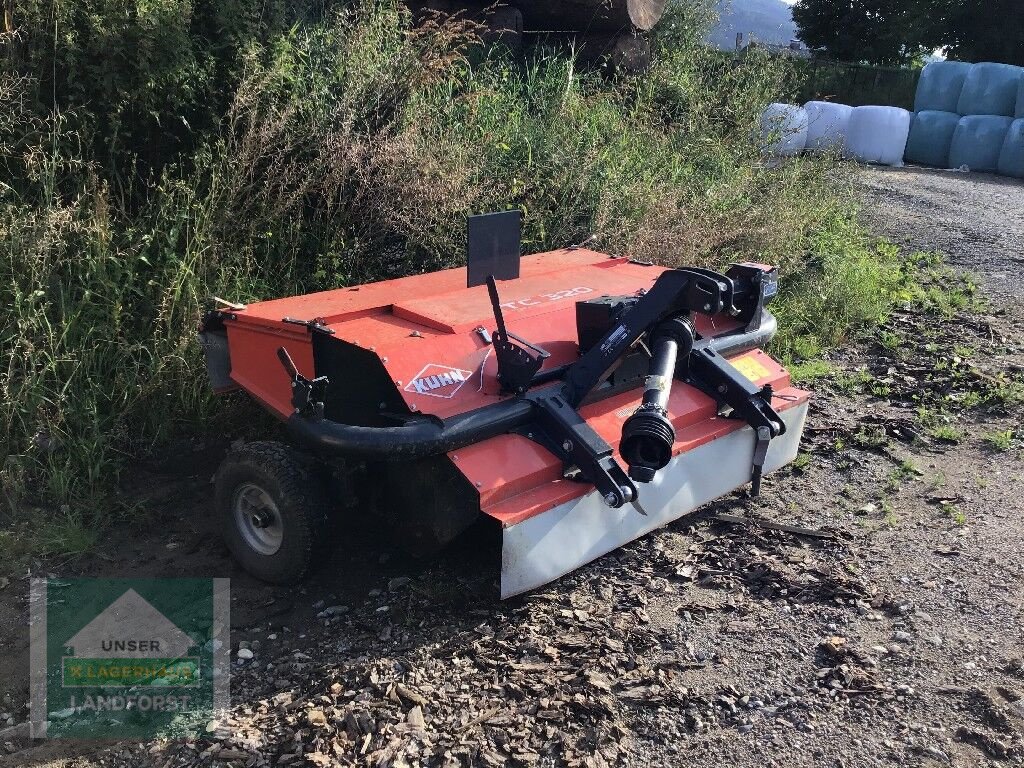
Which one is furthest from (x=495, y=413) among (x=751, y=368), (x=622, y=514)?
(x=751, y=368)

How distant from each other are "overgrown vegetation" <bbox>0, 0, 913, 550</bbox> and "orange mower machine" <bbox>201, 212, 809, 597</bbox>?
747mm

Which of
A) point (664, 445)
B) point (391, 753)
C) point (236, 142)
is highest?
point (236, 142)

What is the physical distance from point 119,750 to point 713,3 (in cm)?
952

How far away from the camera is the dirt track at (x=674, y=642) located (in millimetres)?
2436

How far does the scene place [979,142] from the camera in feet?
45.3

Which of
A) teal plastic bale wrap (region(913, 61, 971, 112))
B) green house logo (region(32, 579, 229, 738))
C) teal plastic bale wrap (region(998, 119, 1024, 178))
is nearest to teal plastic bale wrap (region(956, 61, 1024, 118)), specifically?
teal plastic bale wrap (region(913, 61, 971, 112))

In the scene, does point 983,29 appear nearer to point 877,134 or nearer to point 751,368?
point 877,134

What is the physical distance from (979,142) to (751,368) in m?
12.2

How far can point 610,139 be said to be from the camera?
6773mm

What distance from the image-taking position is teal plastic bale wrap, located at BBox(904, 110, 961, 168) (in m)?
14.3

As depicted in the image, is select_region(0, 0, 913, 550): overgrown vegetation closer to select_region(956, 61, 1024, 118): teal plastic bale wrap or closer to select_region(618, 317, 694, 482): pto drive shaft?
select_region(618, 317, 694, 482): pto drive shaft

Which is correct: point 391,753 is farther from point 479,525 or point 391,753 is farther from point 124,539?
point 124,539

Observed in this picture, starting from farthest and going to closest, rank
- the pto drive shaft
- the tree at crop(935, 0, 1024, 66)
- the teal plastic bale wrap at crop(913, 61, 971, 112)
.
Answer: the tree at crop(935, 0, 1024, 66), the teal plastic bale wrap at crop(913, 61, 971, 112), the pto drive shaft

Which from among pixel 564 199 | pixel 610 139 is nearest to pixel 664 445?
pixel 564 199
